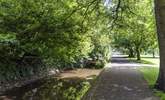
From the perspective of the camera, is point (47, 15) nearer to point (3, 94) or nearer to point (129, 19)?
point (3, 94)

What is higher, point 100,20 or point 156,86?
point 100,20

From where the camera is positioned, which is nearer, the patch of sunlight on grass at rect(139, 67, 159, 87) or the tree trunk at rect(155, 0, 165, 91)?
the tree trunk at rect(155, 0, 165, 91)

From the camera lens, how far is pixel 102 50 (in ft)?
136

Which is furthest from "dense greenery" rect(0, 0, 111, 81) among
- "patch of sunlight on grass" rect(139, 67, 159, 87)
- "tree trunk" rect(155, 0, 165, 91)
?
"patch of sunlight on grass" rect(139, 67, 159, 87)

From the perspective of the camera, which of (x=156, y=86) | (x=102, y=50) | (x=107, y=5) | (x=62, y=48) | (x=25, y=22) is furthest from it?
(x=102, y=50)

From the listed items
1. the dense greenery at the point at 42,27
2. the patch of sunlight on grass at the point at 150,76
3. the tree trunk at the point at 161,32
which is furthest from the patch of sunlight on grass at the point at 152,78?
the dense greenery at the point at 42,27

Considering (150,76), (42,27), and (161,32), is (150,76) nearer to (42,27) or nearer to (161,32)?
(161,32)

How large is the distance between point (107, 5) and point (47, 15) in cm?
593

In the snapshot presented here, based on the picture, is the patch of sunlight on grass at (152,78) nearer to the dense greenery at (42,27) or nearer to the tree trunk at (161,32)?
the tree trunk at (161,32)

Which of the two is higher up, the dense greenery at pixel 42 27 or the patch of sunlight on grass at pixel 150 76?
the dense greenery at pixel 42 27

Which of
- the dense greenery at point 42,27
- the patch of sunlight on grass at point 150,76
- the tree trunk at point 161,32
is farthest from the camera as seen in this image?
the patch of sunlight on grass at point 150,76

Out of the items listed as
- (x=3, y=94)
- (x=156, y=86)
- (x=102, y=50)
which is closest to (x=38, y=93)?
(x=3, y=94)

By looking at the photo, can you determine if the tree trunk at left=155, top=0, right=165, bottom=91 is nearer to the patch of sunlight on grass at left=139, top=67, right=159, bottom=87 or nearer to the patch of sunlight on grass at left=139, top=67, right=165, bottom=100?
the patch of sunlight on grass at left=139, top=67, right=165, bottom=100

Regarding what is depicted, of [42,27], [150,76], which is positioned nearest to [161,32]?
[42,27]
